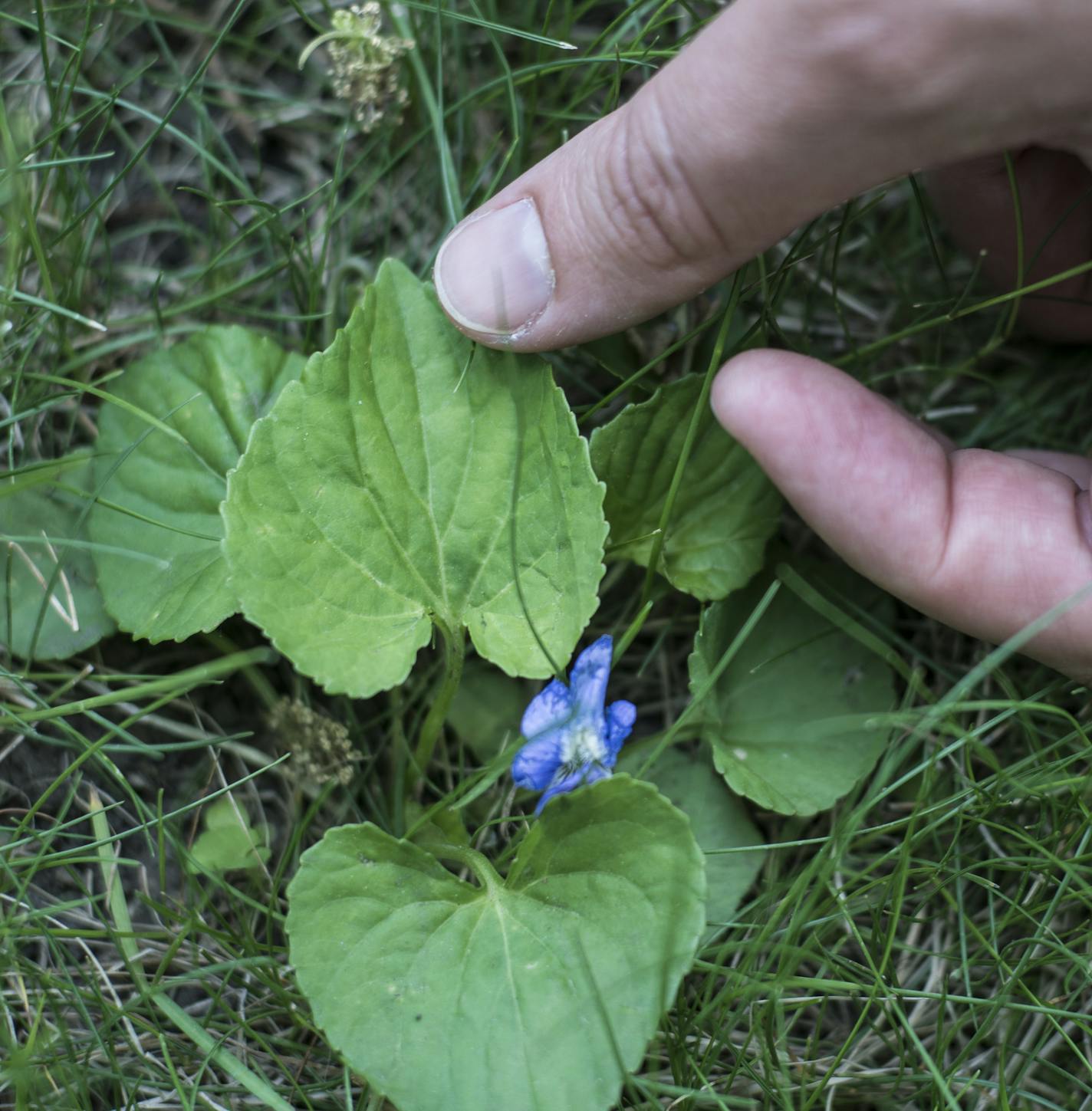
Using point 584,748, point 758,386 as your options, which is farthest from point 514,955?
point 758,386

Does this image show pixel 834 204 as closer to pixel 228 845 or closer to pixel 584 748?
pixel 584 748

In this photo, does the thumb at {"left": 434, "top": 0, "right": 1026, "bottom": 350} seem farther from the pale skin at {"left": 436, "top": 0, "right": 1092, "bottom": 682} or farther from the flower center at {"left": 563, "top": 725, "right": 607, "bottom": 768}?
the flower center at {"left": 563, "top": 725, "right": 607, "bottom": 768}

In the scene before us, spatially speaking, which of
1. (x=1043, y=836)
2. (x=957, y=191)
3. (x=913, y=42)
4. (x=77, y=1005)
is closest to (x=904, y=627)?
(x=1043, y=836)

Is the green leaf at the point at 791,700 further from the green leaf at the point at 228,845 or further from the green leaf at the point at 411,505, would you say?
the green leaf at the point at 228,845

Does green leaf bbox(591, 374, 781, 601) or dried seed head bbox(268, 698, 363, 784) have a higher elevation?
green leaf bbox(591, 374, 781, 601)

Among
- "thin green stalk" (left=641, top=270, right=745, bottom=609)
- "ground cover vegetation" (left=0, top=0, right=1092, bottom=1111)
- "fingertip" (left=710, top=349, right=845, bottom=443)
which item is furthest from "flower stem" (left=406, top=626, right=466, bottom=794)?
"fingertip" (left=710, top=349, right=845, bottom=443)

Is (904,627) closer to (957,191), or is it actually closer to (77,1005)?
(957,191)

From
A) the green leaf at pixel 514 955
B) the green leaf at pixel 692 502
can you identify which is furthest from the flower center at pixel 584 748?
the green leaf at pixel 692 502
